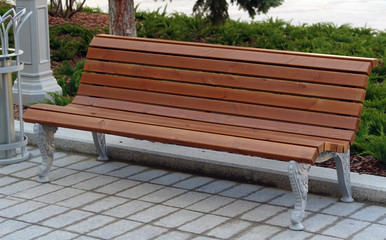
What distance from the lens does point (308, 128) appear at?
15.4 feet

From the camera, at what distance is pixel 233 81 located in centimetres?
501

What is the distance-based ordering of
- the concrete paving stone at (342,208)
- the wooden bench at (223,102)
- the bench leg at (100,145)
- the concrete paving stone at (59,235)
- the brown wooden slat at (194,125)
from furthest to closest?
the bench leg at (100,145) < the concrete paving stone at (342,208) < the wooden bench at (223,102) < the brown wooden slat at (194,125) < the concrete paving stone at (59,235)

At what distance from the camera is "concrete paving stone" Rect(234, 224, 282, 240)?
417 cm

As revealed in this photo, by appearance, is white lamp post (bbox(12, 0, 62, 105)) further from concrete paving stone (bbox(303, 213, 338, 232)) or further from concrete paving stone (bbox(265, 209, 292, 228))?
concrete paving stone (bbox(303, 213, 338, 232))

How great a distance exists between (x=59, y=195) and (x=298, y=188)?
5.52ft

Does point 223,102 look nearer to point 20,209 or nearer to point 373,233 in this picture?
point 373,233

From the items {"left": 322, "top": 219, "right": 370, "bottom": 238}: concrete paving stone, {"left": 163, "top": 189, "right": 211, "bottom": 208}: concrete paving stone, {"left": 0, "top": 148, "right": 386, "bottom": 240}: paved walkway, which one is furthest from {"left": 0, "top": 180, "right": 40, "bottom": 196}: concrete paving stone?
{"left": 322, "top": 219, "right": 370, "bottom": 238}: concrete paving stone

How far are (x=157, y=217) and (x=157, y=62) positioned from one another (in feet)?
4.43

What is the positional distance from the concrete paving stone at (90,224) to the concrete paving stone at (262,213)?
0.86 metres

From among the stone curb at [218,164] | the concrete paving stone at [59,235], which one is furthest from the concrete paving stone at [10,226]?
the stone curb at [218,164]

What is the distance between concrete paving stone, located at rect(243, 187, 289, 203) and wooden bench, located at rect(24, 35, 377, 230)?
0.45 m

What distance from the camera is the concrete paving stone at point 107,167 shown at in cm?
543

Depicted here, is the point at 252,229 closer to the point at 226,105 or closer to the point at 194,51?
the point at 226,105

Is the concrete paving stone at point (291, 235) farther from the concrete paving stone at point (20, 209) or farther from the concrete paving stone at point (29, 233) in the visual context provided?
the concrete paving stone at point (20, 209)
